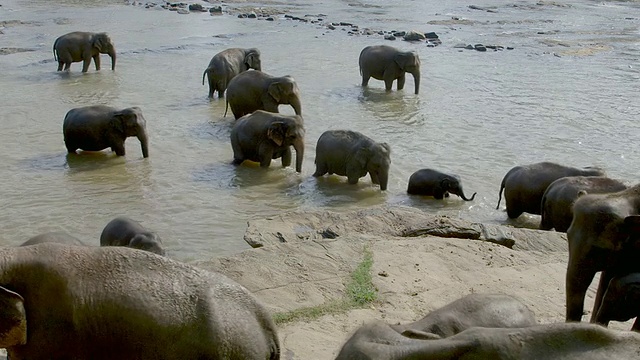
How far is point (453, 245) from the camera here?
7.02 m

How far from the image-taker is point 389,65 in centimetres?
1767

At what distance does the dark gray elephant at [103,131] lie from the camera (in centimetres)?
1155

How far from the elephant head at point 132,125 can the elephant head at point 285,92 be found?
2737mm

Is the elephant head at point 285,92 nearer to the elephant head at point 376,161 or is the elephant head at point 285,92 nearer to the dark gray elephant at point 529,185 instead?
the elephant head at point 376,161

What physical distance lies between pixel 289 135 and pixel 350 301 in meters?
5.52

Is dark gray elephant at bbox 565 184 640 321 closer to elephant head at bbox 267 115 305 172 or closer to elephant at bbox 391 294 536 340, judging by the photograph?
elephant at bbox 391 294 536 340

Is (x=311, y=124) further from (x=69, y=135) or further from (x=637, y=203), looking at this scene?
(x=637, y=203)

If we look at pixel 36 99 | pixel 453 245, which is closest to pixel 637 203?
pixel 453 245

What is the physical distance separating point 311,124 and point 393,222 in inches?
241

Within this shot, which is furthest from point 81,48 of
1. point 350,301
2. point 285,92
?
point 350,301

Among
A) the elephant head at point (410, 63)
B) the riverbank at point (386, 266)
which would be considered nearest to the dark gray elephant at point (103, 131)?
the riverbank at point (386, 266)

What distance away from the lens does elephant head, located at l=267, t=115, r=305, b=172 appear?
1105 centimetres

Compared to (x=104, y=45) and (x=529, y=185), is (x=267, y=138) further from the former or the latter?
(x=104, y=45)

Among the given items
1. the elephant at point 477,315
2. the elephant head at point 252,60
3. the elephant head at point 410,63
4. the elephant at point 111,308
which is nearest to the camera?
the elephant at point 111,308
